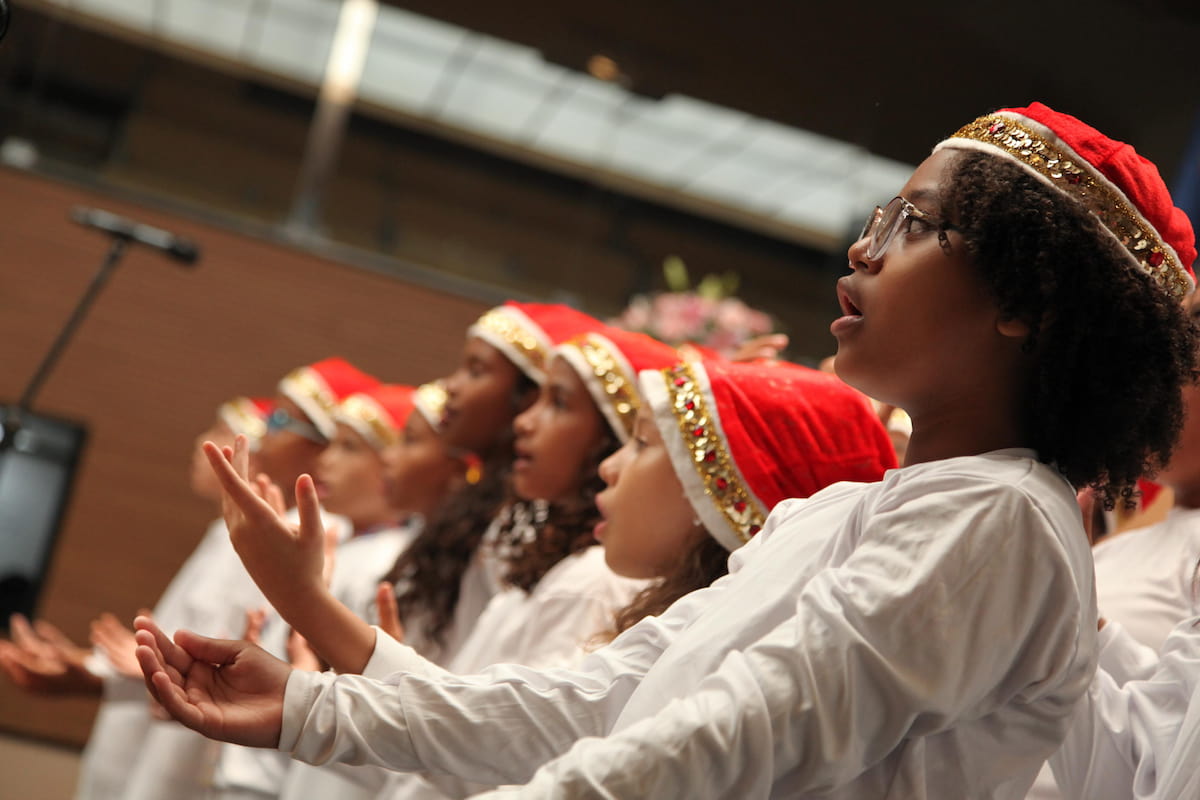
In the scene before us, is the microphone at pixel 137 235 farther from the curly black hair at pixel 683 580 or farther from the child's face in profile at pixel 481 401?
the curly black hair at pixel 683 580

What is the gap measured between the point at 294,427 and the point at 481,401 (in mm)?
1651

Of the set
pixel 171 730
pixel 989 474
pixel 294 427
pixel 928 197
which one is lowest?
pixel 171 730

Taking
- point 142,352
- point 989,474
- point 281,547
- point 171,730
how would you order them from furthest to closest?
point 142,352 → point 171,730 → point 281,547 → point 989,474

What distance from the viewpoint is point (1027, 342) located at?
1.44m

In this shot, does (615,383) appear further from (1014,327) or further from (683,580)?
(1014,327)

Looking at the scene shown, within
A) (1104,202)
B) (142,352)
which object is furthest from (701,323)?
(142,352)

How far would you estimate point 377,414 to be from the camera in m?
4.57

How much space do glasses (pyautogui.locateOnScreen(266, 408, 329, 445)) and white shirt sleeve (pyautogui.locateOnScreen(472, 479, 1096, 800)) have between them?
3952mm

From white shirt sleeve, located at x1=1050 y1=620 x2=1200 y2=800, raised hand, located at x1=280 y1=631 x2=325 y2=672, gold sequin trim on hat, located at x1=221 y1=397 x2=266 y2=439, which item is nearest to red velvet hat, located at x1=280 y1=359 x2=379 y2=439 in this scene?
gold sequin trim on hat, located at x1=221 y1=397 x2=266 y2=439

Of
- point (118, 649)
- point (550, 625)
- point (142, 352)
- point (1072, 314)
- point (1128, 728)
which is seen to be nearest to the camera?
point (1072, 314)

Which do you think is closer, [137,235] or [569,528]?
[569,528]

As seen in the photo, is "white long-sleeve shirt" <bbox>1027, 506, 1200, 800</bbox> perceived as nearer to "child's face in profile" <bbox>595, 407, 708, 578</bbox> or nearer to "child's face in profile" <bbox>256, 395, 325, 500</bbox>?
"child's face in profile" <bbox>595, 407, 708, 578</bbox>

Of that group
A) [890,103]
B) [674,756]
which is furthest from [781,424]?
[890,103]

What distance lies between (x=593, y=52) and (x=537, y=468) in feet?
17.4
